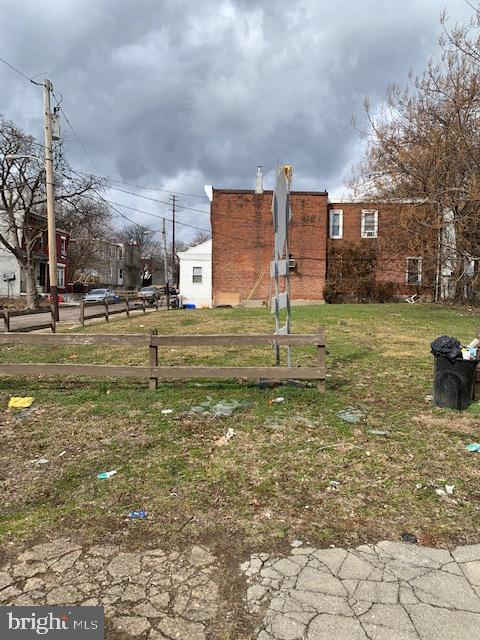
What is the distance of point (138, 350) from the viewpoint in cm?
1042

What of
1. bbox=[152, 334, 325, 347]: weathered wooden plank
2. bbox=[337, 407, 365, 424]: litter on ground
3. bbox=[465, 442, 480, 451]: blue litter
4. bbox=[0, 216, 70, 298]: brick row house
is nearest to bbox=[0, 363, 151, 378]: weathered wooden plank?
bbox=[152, 334, 325, 347]: weathered wooden plank

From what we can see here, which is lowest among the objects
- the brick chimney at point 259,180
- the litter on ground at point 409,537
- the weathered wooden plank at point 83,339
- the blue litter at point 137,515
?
the litter on ground at point 409,537

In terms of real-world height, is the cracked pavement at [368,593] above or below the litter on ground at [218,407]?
below

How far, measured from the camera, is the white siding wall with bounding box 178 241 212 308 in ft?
113

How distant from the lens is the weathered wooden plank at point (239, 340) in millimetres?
6336

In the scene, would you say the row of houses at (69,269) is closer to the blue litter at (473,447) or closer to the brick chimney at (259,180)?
the brick chimney at (259,180)

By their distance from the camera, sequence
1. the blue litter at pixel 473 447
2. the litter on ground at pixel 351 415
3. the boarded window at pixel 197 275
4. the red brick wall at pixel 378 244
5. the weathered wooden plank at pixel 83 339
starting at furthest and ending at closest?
the boarded window at pixel 197 275, the red brick wall at pixel 378 244, the weathered wooden plank at pixel 83 339, the litter on ground at pixel 351 415, the blue litter at pixel 473 447

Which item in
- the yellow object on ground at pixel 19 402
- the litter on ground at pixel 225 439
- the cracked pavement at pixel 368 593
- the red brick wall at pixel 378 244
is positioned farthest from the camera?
the red brick wall at pixel 378 244

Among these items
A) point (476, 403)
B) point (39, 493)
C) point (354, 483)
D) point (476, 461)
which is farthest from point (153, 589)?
point (476, 403)

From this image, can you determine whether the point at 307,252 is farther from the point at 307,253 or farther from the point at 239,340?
the point at 239,340

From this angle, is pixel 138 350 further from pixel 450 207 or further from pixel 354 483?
pixel 450 207

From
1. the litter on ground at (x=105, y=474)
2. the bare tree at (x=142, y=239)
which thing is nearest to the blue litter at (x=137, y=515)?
the litter on ground at (x=105, y=474)

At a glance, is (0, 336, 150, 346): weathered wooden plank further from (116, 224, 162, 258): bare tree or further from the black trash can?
(116, 224, 162, 258): bare tree

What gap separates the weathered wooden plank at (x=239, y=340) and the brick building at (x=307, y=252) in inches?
956
